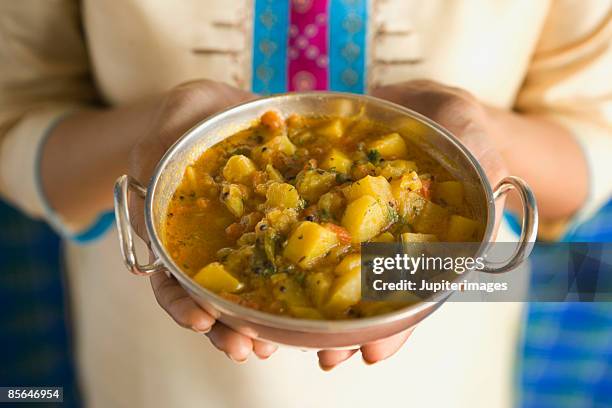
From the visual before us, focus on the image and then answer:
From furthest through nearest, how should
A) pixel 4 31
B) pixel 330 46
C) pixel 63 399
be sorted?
pixel 63 399
pixel 4 31
pixel 330 46

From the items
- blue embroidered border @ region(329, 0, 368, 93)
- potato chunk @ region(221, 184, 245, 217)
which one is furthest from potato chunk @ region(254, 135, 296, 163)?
blue embroidered border @ region(329, 0, 368, 93)

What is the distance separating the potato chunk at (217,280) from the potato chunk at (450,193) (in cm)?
41

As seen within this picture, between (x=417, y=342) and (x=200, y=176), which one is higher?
(x=200, y=176)

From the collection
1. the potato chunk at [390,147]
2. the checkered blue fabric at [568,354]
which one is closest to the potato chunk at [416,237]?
the potato chunk at [390,147]

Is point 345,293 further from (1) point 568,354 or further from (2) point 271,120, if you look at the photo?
(1) point 568,354

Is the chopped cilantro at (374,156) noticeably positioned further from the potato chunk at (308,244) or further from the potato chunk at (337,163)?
the potato chunk at (308,244)

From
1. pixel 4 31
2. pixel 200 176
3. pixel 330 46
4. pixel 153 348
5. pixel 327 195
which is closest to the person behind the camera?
pixel 327 195

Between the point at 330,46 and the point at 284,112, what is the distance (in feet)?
0.83

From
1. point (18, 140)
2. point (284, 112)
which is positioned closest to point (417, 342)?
point (284, 112)

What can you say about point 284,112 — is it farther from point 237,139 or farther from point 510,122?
point 510,122

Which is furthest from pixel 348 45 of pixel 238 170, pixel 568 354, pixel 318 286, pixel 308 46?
pixel 568 354

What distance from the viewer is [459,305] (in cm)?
164

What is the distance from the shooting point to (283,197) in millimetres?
1089

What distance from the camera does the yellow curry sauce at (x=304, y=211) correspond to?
991 mm
